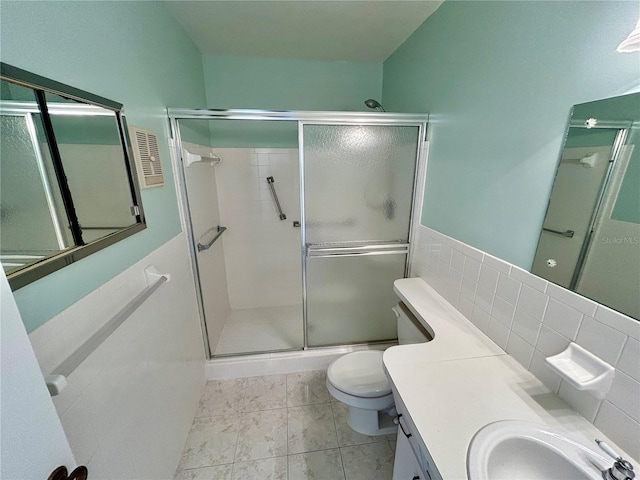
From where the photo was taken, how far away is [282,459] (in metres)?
1.37

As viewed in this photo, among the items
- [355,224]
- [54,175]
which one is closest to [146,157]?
[54,175]

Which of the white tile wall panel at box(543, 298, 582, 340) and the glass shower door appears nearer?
the white tile wall panel at box(543, 298, 582, 340)

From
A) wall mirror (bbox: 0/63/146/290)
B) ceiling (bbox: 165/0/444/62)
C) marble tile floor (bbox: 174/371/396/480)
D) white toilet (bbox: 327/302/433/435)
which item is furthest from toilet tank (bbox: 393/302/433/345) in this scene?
ceiling (bbox: 165/0/444/62)

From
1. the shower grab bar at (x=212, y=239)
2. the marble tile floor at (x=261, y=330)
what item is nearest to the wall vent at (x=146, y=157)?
the shower grab bar at (x=212, y=239)

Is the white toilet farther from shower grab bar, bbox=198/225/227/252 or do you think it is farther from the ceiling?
the ceiling

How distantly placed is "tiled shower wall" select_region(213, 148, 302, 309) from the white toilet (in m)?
1.29

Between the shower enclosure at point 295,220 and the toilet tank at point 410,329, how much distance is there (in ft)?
1.35

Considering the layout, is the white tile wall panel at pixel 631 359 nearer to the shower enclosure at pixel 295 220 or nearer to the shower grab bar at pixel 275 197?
the shower enclosure at pixel 295 220

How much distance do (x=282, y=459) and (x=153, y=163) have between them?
5.50ft

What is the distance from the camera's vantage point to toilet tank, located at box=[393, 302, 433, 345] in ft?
4.30

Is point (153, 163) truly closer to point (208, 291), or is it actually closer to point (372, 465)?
point (208, 291)

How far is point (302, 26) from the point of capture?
159 centimetres

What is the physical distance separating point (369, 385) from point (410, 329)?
38 centimetres

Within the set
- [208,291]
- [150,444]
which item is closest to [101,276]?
[150,444]
